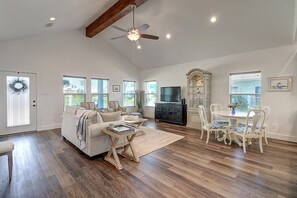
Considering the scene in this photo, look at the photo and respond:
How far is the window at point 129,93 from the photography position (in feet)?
27.1

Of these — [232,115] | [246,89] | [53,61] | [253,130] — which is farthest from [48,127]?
[246,89]

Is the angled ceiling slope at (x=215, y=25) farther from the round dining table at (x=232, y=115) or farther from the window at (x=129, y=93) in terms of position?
the window at (x=129, y=93)

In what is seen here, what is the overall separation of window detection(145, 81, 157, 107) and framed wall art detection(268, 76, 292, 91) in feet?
15.8

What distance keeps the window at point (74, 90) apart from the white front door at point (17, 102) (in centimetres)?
107

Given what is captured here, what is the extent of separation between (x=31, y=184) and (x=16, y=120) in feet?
12.8

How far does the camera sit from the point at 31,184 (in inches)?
88.0

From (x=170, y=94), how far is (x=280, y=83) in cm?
378

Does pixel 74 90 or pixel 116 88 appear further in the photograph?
pixel 116 88

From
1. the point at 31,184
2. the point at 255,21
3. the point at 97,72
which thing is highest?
the point at 255,21

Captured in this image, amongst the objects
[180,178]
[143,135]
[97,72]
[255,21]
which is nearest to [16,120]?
[97,72]

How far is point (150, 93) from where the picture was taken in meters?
8.31

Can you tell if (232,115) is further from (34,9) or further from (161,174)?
(34,9)

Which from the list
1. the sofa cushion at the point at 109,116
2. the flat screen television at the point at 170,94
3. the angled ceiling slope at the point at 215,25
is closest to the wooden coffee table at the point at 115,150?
the sofa cushion at the point at 109,116

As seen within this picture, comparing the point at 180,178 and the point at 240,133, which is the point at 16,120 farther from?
the point at 240,133
